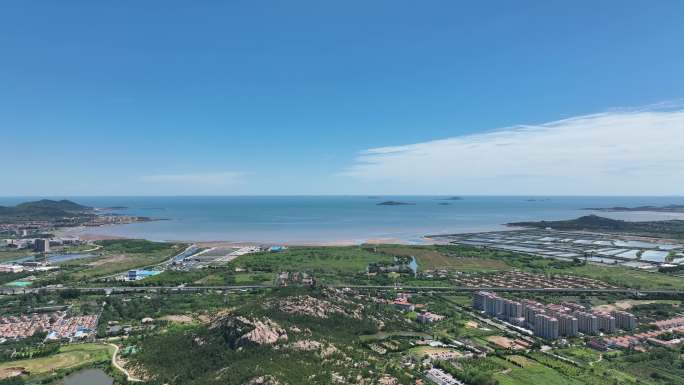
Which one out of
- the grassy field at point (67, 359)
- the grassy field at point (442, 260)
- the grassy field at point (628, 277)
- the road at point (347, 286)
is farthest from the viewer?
the grassy field at point (442, 260)

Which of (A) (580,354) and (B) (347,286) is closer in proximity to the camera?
(A) (580,354)

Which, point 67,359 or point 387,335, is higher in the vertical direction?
point 387,335

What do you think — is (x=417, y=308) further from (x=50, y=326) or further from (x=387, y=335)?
(x=50, y=326)

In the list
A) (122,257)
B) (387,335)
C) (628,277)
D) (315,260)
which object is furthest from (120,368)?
(628,277)

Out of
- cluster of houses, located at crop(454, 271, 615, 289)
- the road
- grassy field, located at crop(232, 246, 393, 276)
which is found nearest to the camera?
the road

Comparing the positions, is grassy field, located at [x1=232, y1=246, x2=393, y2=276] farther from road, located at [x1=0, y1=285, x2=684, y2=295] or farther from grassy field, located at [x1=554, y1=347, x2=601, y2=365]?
grassy field, located at [x1=554, y1=347, x2=601, y2=365]

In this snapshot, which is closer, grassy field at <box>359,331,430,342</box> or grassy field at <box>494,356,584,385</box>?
grassy field at <box>494,356,584,385</box>

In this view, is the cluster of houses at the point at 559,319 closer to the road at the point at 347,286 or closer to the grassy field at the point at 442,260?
the road at the point at 347,286

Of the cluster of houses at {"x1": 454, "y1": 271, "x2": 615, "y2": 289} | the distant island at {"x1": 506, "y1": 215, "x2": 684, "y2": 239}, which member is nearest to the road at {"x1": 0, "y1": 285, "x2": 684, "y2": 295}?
the cluster of houses at {"x1": 454, "y1": 271, "x2": 615, "y2": 289}

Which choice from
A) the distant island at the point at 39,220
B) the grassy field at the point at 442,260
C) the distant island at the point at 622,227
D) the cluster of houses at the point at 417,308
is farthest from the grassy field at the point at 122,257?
the distant island at the point at 622,227
